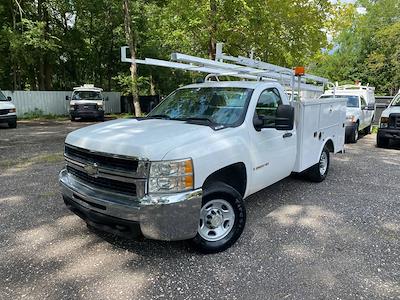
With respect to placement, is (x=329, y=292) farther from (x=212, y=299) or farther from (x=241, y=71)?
(x=241, y=71)

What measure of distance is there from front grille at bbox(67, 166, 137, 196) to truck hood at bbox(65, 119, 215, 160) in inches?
11.8

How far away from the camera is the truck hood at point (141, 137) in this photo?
325 cm

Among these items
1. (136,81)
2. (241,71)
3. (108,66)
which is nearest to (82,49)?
(108,66)

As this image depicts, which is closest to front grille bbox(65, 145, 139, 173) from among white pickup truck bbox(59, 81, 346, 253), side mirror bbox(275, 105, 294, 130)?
white pickup truck bbox(59, 81, 346, 253)

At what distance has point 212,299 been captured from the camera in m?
3.01

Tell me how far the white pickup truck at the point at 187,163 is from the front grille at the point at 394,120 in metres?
6.60

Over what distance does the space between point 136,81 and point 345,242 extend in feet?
58.2

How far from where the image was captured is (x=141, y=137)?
11.6ft

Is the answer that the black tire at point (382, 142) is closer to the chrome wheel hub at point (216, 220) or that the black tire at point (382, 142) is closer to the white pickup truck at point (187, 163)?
the white pickup truck at point (187, 163)

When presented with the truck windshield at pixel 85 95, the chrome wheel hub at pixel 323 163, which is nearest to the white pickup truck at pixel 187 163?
the chrome wheel hub at pixel 323 163

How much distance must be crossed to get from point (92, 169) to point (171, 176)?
901 mm

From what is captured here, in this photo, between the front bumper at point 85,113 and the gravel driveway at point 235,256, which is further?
the front bumper at point 85,113

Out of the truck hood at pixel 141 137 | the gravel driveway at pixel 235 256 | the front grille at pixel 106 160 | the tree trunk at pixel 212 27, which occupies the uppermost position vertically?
the tree trunk at pixel 212 27

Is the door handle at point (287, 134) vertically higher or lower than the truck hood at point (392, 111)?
lower
